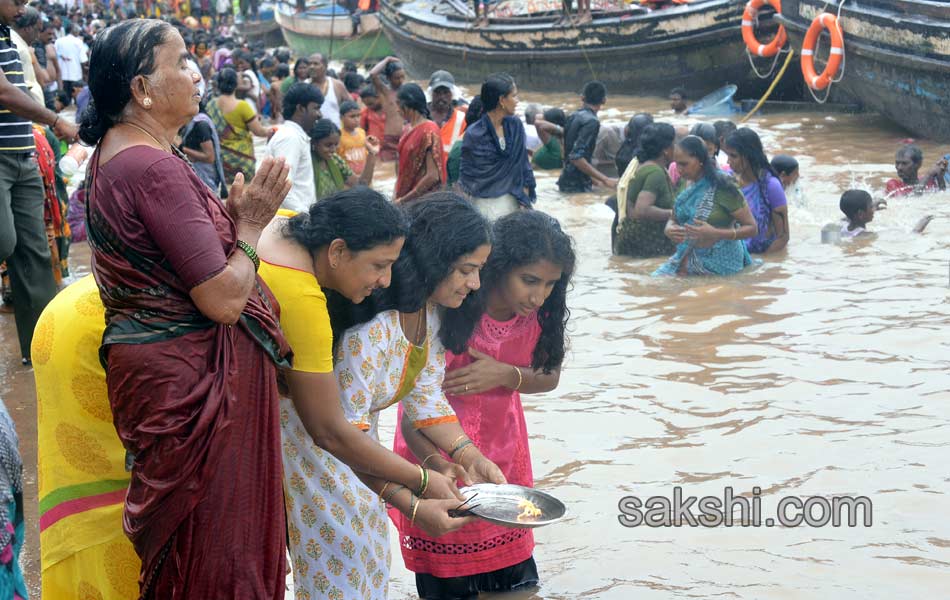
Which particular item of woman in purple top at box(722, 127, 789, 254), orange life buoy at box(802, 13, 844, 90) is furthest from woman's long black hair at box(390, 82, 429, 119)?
orange life buoy at box(802, 13, 844, 90)

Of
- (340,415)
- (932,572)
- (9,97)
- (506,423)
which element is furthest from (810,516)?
(9,97)

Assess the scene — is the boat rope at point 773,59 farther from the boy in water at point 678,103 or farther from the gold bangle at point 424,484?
the gold bangle at point 424,484

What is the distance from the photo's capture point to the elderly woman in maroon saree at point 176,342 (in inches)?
87.0

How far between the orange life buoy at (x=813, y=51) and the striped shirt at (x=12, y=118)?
35.3ft

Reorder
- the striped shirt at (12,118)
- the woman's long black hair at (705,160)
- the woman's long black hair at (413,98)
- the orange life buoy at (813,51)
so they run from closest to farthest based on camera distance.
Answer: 1. the striped shirt at (12,118)
2. the woman's long black hair at (705,160)
3. the woman's long black hair at (413,98)
4. the orange life buoy at (813,51)

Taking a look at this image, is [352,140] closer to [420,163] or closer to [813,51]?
[420,163]

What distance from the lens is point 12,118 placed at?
4762 mm

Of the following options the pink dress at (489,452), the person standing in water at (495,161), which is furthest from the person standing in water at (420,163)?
the pink dress at (489,452)

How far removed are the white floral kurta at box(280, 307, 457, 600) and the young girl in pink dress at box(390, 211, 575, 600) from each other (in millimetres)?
388

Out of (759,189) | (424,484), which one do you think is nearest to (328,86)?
(759,189)

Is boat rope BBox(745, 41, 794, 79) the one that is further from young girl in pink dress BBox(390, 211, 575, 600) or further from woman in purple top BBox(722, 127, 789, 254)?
young girl in pink dress BBox(390, 211, 575, 600)

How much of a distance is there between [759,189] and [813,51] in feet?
23.5

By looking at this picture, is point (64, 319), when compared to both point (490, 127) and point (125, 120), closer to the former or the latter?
point (125, 120)

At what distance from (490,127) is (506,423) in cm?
433
